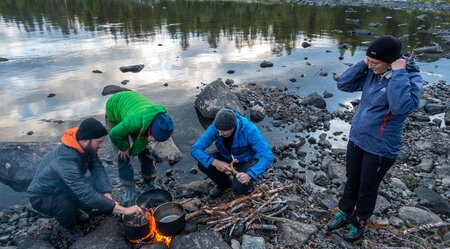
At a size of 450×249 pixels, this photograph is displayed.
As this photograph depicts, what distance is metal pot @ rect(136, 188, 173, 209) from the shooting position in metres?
5.12

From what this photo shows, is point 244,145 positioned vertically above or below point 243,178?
above

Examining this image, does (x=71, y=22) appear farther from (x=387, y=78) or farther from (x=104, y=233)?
(x=387, y=78)

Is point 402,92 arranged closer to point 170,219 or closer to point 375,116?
point 375,116

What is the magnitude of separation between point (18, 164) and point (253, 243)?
501 cm

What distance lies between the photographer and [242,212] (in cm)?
504

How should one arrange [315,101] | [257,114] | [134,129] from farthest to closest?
[315,101] < [257,114] < [134,129]

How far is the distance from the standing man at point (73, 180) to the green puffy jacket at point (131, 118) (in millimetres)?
463

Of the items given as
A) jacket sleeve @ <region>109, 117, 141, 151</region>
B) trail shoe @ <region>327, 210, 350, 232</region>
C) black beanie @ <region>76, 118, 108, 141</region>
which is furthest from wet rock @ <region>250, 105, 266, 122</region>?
black beanie @ <region>76, 118, 108, 141</region>

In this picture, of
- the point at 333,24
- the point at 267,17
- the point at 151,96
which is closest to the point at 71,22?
the point at 267,17

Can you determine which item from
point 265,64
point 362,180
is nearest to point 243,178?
point 362,180

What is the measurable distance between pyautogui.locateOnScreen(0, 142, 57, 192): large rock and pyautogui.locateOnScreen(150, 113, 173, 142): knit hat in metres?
3.36

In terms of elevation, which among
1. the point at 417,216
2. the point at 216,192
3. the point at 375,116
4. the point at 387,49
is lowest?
the point at 417,216

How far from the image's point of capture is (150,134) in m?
4.82

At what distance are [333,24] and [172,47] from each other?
1417 centimetres
